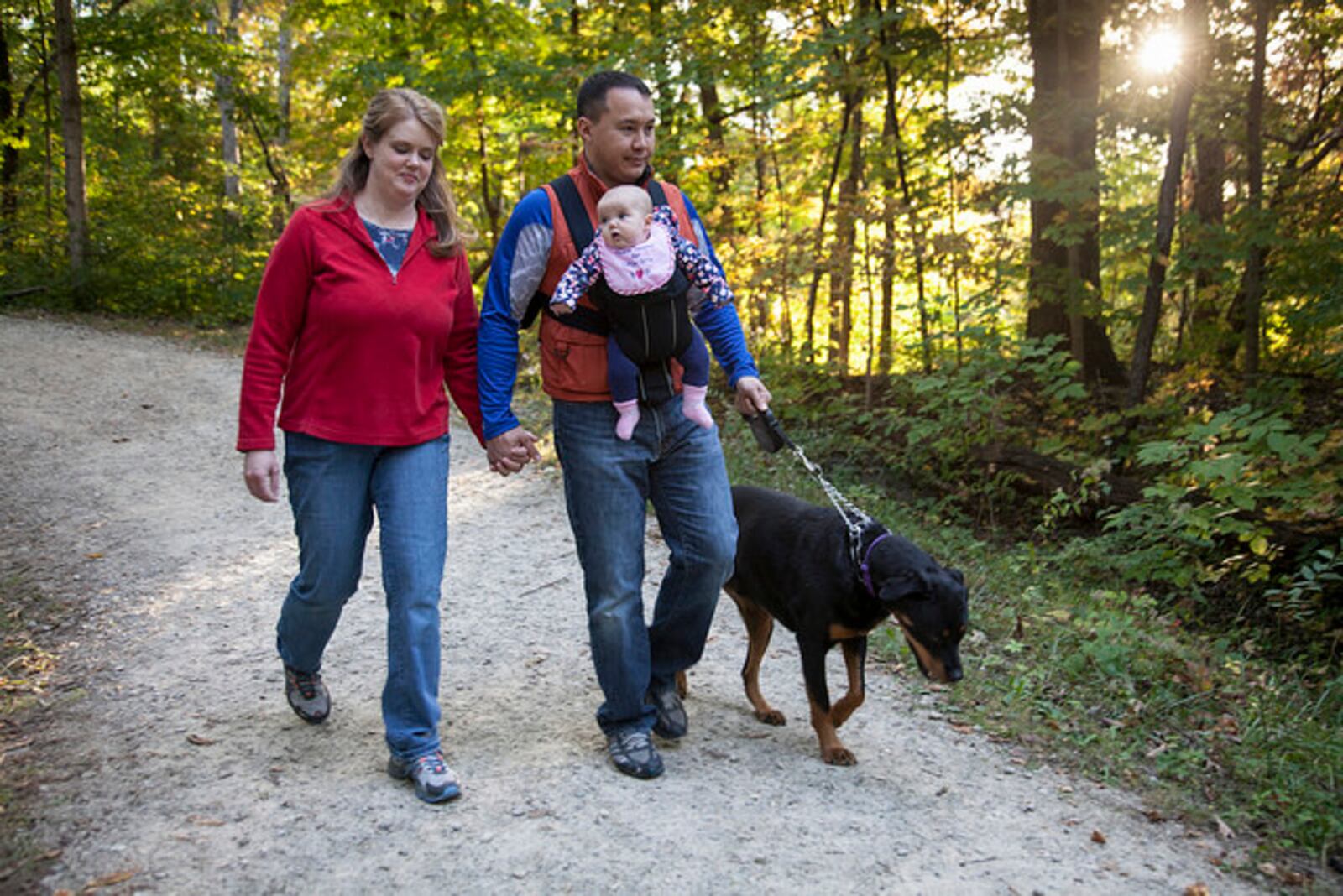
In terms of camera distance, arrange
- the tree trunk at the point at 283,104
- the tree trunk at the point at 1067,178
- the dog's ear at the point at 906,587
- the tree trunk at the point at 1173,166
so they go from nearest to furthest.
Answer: the dog's ear at the point at 906,587 < the tree trunk at the point at 1173,166 < the tree trunk at the point at 1067,178 < the tree trunk at the point at 283,104

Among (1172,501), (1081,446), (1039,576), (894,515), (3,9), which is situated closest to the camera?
(1172,501)

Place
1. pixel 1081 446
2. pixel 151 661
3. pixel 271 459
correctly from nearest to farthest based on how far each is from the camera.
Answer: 1. pixel 271 459
2. pixel 151 661
3. pixel 1081 446

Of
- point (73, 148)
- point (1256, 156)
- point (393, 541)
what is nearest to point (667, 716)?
point (393, 541)

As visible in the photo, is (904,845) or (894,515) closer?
(904,845)

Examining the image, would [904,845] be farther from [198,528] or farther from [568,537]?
[198,528]

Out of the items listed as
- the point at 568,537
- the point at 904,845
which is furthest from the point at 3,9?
the point at 904,845

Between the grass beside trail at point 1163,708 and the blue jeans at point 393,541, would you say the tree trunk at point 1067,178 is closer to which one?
the grass beside trail at point 1163,708

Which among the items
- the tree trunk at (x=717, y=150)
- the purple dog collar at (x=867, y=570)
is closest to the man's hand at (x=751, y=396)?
the purple dog collar at (x=867, y=570)

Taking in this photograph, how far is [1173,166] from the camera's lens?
26.3ft

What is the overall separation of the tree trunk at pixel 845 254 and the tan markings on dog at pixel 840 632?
6751 millimetres

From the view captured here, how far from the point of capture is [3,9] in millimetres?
16094

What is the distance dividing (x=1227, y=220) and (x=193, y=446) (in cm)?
976

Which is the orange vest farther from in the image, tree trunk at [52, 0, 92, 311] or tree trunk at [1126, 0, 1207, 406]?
tree trunk at [52, 0, 92, 311]

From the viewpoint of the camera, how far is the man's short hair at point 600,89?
10.3 feet
